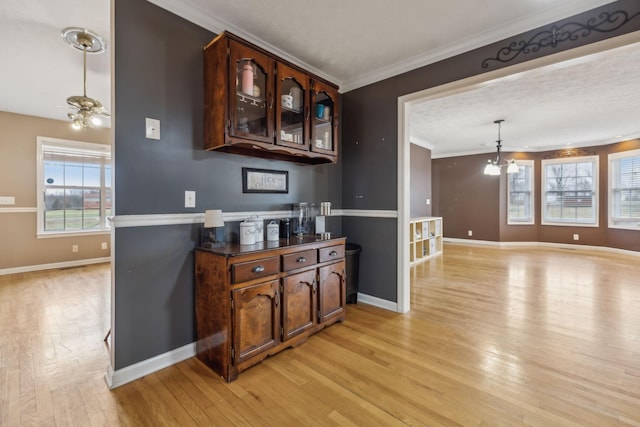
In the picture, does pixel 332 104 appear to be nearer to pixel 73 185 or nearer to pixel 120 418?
pixel 120 418

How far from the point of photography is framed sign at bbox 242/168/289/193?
2473mm

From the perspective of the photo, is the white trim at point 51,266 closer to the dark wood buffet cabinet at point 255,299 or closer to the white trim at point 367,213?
the dark wood buffet cabinet at point 255,299

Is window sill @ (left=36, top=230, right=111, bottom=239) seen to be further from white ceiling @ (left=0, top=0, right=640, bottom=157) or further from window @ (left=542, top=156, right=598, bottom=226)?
window @ (left=542, top=156, right=598, bottom=226)

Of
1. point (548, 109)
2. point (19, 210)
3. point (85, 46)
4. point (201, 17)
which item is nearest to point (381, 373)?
point (201, 17)

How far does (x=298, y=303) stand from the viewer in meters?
2.25

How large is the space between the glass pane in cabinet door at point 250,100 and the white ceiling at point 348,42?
1.40 ft

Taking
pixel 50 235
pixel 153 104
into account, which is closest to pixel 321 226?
pixel 153 104

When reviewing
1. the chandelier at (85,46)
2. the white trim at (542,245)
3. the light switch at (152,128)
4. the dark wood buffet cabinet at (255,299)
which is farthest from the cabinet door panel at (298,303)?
the white trim at (542,245)

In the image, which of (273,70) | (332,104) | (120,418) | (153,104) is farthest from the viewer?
(332,104)

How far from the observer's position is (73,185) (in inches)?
199

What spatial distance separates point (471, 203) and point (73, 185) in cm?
899

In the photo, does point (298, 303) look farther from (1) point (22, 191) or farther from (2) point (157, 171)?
(1) point (22, 191)

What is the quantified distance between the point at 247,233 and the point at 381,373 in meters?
1.39

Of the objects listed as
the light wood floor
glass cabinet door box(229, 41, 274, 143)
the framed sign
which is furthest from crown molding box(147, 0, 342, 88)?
the light wood floor
